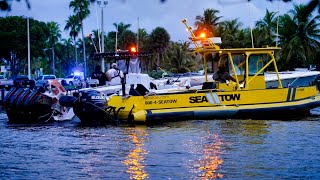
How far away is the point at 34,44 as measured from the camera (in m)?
79.6

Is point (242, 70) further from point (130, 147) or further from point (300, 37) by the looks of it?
point (300, 37)

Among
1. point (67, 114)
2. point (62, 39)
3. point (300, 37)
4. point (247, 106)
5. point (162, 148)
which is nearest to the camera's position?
point (162, 148)

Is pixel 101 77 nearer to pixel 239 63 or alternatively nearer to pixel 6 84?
pixel 239 63

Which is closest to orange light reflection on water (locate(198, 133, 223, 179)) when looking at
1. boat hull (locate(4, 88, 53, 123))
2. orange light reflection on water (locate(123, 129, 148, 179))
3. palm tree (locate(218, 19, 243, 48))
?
orange light reflection on water (locate(123, 129, 148, 179))

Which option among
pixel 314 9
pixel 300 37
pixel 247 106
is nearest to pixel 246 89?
pixel 247 106

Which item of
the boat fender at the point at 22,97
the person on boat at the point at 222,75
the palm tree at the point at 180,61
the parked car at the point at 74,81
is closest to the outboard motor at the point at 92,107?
the boat fender at the point at 22,97

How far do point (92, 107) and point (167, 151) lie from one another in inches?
277

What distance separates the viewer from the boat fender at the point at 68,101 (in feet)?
67.2

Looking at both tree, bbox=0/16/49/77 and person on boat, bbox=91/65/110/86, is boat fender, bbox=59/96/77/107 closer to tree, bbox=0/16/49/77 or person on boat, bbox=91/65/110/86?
person on boat, bbox=91/65/110/86

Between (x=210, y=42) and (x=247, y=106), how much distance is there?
9.47 ft

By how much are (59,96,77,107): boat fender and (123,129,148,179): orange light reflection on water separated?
3.57 meters

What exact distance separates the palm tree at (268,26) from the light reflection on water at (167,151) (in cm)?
3407

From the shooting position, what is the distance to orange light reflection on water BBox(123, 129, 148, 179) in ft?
35.8

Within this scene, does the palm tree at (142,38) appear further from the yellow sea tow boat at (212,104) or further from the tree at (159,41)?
the yellow sea tow boat at (212,104)
